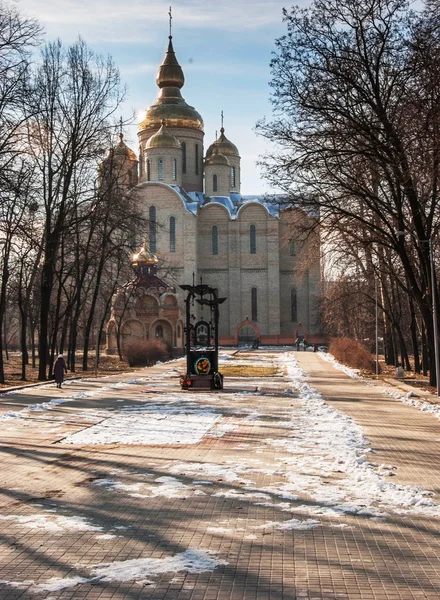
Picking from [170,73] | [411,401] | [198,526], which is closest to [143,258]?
[170,73]

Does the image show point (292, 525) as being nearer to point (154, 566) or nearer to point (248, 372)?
point (154, 566)

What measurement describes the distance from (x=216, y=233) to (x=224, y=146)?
11216mm

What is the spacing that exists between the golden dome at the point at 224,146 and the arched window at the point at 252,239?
33.3 ft

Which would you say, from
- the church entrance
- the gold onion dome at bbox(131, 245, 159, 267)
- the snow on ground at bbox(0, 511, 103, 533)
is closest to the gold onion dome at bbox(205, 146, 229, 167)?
the church entrance

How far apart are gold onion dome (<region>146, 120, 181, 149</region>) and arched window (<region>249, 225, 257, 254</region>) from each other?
10.5 meters

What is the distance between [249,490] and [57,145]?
23.8m

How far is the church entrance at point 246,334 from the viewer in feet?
263

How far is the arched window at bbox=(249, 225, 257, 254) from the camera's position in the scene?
82.4 meters

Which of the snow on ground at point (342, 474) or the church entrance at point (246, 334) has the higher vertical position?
the church entrance at point (246, 334)

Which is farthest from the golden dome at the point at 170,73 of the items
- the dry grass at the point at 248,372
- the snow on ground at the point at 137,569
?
the snow on ground at the point at 137,569

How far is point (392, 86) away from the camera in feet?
73.9

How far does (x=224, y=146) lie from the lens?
8831 cm

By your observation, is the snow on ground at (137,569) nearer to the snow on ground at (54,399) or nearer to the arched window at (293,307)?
the snow on ground at (54,399)

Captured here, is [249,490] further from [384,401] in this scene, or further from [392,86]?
[392,86]
